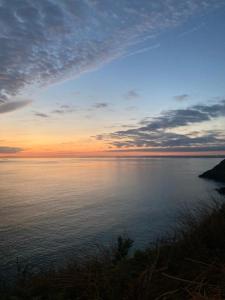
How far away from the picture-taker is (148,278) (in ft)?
14.1

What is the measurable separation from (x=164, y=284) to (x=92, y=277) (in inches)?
48.6

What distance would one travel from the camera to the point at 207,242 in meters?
6.25

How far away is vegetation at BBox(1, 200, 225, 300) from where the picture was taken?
4.01 meters

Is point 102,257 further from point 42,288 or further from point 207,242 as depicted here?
point 207,242

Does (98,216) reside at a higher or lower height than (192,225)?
lower

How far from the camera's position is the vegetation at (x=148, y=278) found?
13.2ft

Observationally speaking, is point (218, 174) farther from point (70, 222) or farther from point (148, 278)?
point (148, 278)

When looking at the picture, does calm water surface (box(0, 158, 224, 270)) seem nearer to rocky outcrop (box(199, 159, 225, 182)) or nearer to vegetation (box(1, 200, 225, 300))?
vegetation (box(1, 200, 225, 300))

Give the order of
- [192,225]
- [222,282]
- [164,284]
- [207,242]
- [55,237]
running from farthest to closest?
[55,237] < [192,225] < [207,242] < [164,284] < [222,282]

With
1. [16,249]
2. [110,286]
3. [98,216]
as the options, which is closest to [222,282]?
[110,286]

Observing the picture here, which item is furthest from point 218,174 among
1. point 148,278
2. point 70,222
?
point 148,278

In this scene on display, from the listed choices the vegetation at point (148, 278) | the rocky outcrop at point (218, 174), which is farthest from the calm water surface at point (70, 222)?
the rocky outcrop at point (218, 174)

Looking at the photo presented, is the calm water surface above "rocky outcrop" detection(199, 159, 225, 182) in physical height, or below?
below

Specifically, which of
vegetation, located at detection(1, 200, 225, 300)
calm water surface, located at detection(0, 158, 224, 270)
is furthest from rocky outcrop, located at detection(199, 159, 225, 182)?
vegetation, located at detection(1, 200, 225, 300)
